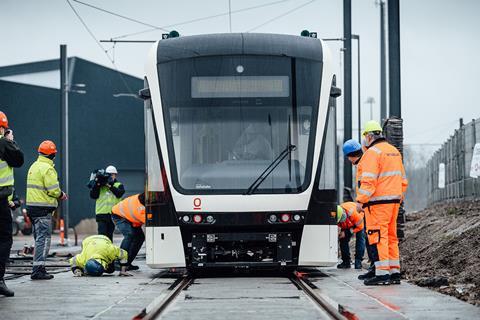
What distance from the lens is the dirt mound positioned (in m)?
13.0

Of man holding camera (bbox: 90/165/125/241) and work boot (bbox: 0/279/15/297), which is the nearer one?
work boot (bbox: 0/279/15/297)

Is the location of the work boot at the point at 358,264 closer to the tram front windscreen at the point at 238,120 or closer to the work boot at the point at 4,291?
the tram front windscreen at the point at 238,120

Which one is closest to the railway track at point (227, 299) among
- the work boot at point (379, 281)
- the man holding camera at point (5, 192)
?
the work boot at point (379, 281)

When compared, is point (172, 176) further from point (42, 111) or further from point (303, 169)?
point (42, 111)

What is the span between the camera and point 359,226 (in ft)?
56.6

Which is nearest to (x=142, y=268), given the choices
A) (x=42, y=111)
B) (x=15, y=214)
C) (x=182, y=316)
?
(x=182, y=316)

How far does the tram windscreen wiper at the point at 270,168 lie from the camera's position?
48.8 ft

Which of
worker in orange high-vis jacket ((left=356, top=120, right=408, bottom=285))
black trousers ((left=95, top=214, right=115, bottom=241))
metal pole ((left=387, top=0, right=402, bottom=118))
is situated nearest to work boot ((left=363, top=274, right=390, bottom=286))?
worker in orange high-vis jacket ((left=356, top=120, right=408, bottom=285))

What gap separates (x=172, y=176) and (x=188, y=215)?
0.60 meters

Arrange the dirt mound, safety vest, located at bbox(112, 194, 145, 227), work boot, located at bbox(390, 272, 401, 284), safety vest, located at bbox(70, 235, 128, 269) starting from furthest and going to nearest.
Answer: safety vest, located at bbox(112, 194, 145, 227)
safety vest, located at bbox(70, 235, 128, 269)
work boot, located at bbox(390, 272, 401, 284)
the dirt mound

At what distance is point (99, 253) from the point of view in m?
15.8

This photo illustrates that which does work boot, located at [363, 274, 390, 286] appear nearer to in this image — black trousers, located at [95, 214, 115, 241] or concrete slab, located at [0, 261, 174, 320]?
concrete slab, located at [0, 261, 174, 320]

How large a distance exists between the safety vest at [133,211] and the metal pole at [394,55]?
18.2ft

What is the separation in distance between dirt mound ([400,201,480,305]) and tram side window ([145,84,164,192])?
12.2ft
